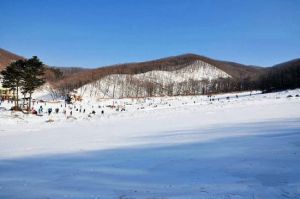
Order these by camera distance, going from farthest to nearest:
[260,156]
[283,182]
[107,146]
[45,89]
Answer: [45,89]
[107,146]
[260,156]
[283,182]

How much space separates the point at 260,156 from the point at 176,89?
14080cm

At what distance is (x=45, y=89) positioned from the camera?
142m

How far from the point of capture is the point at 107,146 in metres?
12.0

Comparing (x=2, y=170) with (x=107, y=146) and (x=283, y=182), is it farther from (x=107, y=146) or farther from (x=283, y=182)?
(x=283, y=182)

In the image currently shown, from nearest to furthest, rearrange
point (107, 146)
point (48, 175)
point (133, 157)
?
point (48, 175), point (133, 157), point (107, 146)

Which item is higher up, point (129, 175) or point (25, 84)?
point (25, 84)

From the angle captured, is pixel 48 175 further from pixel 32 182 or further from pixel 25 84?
pixel 25 84

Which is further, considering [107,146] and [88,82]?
[88,82]

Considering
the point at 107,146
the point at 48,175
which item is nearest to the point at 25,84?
→ the point at 107,146

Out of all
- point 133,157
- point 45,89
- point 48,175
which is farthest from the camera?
point 45,89

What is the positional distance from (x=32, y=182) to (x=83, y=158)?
263 cm

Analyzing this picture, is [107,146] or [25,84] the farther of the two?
[25,84]

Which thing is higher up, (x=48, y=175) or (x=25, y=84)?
(x=25, y=84)

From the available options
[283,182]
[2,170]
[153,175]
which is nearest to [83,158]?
[2,170]
